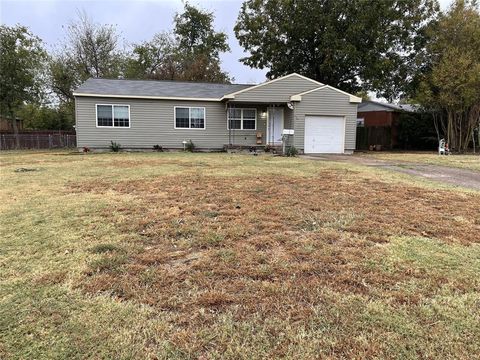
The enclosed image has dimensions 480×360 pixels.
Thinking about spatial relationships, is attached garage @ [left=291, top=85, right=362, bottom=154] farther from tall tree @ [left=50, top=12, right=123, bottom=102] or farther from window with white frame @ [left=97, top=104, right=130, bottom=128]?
tall tree @ [left=50, top=12, right=123, bottom=102]

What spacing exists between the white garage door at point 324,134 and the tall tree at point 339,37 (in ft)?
17.7

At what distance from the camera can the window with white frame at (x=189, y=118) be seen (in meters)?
18.1

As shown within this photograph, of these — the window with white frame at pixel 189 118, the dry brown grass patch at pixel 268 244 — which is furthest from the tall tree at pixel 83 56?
the dry brown grass patch at pixel 268 244

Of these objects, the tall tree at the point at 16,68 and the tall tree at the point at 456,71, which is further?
the tall tree at the point at 16,68

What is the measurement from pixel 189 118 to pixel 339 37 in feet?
35.5

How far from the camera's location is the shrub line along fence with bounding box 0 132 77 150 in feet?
75.7

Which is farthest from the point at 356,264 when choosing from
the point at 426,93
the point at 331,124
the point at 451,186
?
the point at 426,93

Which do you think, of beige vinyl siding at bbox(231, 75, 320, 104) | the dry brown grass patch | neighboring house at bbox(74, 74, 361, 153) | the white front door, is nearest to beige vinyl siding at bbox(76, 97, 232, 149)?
neighboring house at bbox(74, 74, 361, 153)

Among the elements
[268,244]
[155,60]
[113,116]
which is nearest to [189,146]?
[113,116]

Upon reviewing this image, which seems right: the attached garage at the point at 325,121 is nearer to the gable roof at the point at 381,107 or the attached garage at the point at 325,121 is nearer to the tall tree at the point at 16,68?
the gable roof at the point at 381,107

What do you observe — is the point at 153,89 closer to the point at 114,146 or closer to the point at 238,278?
the point at 114,146

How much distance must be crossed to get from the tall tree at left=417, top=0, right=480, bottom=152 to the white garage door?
5.48 meters

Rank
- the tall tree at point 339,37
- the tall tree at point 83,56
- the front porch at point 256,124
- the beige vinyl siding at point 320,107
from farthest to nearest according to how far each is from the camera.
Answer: the tall tree at point 83,56 → the tall tree at point 339,37 → the front porch at point 256,124 → the beige vinyl siding at point 320,107

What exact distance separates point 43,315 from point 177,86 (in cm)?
1788
